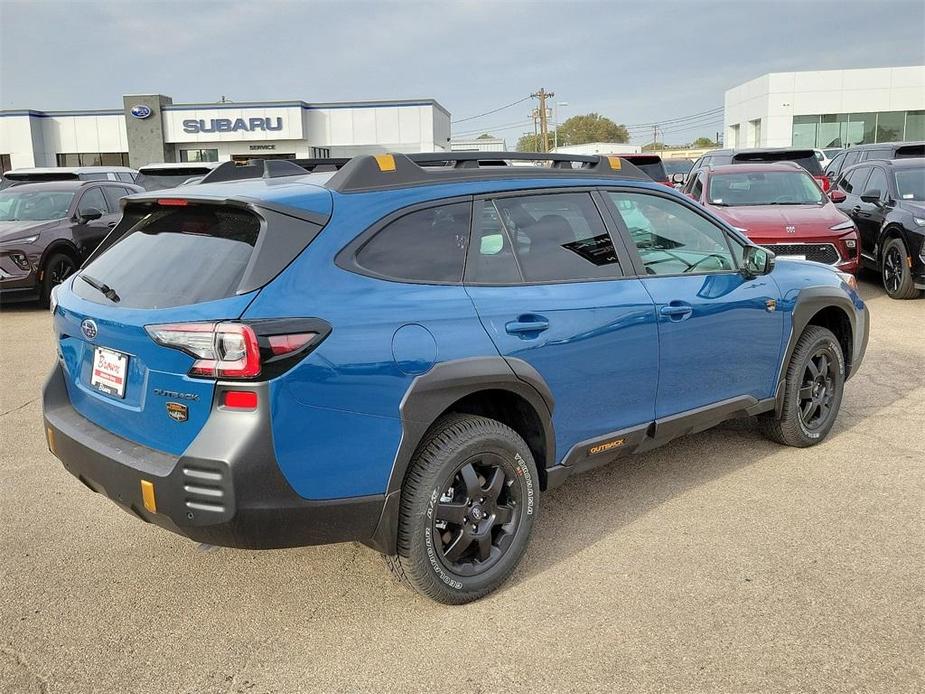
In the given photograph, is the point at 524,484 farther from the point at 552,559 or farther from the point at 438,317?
the point at 438,317

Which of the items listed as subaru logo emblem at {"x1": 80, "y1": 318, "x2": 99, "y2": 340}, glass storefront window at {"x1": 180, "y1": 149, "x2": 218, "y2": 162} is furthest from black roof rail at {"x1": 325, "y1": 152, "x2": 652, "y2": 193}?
glass storefront window at {"x1": 180, "y1": 149, "x2": 218, "y2": 162}

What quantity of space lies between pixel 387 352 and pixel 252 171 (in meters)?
1.74

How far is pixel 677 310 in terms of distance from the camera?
156 inches

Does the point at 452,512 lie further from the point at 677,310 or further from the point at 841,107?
the point at 841,107

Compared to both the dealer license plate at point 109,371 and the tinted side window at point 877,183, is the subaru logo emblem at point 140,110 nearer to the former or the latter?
the tinted side window at point 877,183

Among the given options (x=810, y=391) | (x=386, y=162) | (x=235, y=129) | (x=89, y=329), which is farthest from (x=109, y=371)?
(x=235, y=129)

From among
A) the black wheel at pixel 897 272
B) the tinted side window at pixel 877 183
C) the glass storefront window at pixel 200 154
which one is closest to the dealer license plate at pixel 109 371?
the black wheel at pixel 897 272

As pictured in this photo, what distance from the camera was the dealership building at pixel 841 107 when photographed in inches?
1683

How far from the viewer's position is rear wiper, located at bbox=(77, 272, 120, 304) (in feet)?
10.2

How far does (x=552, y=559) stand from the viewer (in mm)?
3639

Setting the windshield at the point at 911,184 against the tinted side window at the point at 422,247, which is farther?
the windshield at the point at 911,184

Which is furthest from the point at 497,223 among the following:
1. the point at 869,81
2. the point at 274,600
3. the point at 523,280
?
the point at 869,81

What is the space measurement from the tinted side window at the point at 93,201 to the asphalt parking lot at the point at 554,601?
776cm

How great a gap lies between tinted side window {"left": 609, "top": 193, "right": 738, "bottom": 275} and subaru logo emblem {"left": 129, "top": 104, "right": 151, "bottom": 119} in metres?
39.6
